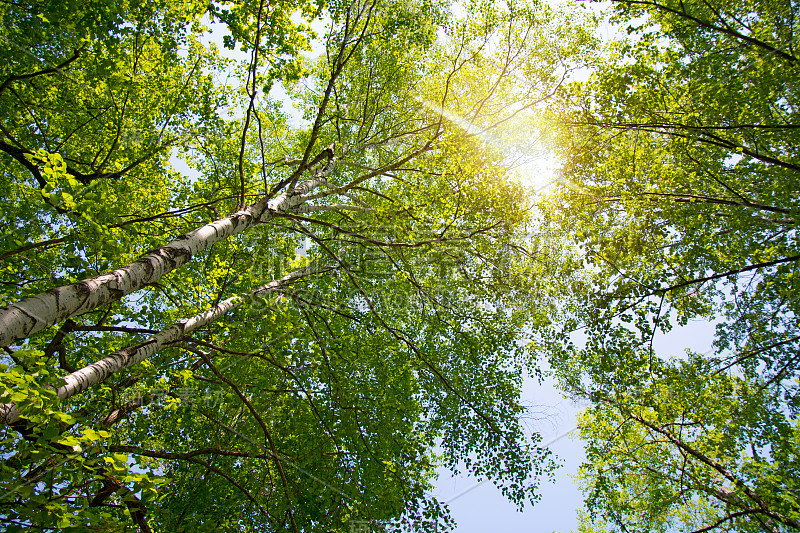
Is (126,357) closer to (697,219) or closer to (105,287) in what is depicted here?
(105,287)

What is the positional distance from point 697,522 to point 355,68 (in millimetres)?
12801

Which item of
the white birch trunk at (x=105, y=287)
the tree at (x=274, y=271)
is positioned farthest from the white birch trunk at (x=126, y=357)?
the white birch trunk at (x=105, y=287)

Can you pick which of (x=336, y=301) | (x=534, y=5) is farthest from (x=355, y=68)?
(x=336, y=301)

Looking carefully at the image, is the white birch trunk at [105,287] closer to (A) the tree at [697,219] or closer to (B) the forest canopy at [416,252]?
(B) the forest canopy at [416,252]

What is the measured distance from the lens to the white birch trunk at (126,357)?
284cm

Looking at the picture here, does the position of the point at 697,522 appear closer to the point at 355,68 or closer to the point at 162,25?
the point at 355,68

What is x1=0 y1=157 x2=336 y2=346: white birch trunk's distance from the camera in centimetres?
194

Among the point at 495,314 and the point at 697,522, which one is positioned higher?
the point at 495,314

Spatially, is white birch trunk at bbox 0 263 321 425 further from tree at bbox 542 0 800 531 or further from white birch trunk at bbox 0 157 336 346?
tree at bbox 542 0 800 531

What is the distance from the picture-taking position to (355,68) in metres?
7.66

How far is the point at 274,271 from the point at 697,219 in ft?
22.9

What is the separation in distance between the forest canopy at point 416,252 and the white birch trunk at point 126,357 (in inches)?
1.4

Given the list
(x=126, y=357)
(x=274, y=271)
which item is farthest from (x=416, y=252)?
(x=126, y=357)

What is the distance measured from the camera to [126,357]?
345 centimetres
